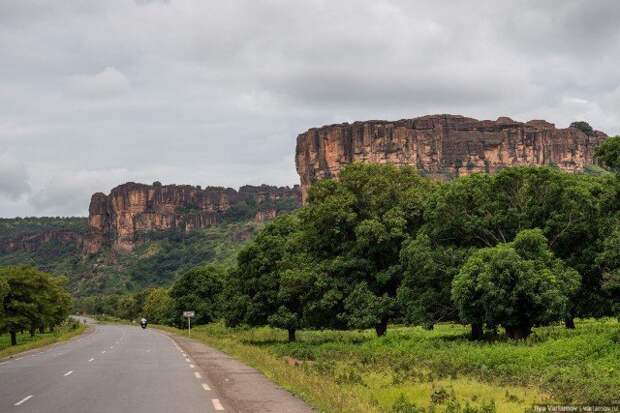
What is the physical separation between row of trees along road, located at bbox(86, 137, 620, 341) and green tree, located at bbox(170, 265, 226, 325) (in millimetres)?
46780

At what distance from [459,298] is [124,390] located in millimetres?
17770

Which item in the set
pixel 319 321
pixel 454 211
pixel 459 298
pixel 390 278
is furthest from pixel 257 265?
A: pixel 459 298

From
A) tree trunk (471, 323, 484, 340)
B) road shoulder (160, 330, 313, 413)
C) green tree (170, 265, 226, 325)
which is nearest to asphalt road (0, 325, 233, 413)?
road shoulder (160, 330, 313, 413)

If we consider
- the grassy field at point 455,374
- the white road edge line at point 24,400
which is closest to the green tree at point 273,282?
the grassy field at point 455,374

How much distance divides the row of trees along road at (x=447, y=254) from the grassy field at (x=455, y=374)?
204 centimetres

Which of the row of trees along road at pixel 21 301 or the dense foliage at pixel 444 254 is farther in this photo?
the row of trees along road at pixel 21 301

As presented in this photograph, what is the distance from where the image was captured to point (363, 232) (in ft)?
125

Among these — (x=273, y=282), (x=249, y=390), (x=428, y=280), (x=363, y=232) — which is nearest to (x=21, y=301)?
(x=273, y=282)

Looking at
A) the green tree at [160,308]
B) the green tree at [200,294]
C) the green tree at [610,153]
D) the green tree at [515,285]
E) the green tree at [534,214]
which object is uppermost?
the green tree at [610,153]

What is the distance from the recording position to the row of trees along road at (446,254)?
98.7 feet

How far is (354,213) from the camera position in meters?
39.7

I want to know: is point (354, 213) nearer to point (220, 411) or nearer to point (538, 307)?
point (538, 307)

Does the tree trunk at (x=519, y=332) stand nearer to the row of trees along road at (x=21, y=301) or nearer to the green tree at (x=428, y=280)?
the green tree at (x=428, y=280)

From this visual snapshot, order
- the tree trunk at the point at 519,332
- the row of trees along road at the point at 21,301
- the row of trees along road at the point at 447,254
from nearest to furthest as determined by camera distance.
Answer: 1. the row of trees along road at the point at 447,254
2. the tree trunk at the point at 519,332
3. the row of trees along road at the point at 21,301
